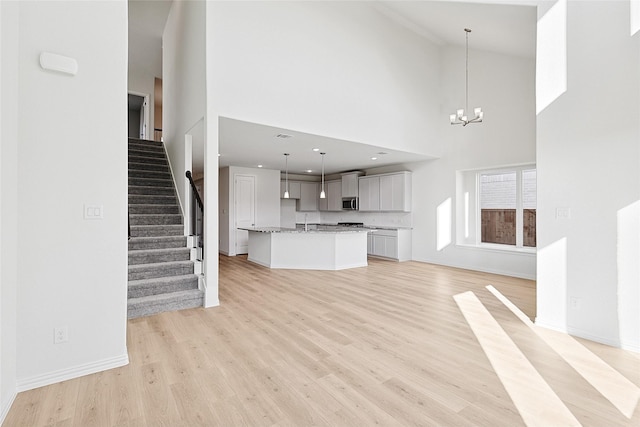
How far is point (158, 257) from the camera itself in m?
4.59

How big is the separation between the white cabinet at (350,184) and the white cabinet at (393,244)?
1.61m

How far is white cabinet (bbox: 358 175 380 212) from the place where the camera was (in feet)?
28.8

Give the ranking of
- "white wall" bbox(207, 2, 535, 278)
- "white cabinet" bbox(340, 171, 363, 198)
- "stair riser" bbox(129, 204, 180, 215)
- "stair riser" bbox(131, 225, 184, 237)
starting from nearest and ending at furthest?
"white wall" bbox(207, 2, 535, 278) < "stair riser" bbox(131, 225, 184, 237) < "stair riser" bbox(129, 204, 180, 215) < "white cabinet" bbox(340, 171, 363, 198)

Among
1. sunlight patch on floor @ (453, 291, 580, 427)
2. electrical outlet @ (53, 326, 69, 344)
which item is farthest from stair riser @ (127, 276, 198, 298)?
sunlight patch on floor @ (453, 291, 580, 427)

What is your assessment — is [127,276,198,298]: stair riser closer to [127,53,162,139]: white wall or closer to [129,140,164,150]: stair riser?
[129,140,164,150]: stair riser

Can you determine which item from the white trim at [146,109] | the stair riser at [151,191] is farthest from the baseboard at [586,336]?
the white trim at [146,109]

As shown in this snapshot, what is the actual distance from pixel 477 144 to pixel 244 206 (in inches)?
247

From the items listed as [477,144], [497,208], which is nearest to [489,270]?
[497,208]

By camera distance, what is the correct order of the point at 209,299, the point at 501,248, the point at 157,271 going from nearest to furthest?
1. the point at 209,299
2. the point at 157,271
3. the point at 501,248

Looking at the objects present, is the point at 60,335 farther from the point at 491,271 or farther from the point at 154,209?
the point at 491,271

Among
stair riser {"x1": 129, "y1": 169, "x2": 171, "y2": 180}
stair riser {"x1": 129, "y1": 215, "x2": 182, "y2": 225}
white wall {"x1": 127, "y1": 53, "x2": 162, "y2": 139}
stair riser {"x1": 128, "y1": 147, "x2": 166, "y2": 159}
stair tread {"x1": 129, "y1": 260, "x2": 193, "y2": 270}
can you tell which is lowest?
stair tread {"x1": 129, "y1": 260, "x2": 193, "y2": 270}

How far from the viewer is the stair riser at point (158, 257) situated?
439 centimetres

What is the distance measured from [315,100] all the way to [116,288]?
157 inches

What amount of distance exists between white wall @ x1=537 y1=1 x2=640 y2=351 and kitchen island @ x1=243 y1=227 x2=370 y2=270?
150 inches
